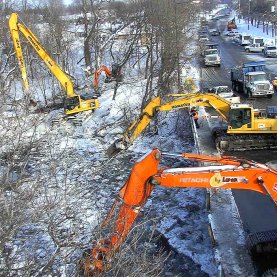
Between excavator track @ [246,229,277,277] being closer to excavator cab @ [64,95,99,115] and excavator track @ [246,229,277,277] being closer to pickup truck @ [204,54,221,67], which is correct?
excavator cab @ [64,95,99,115]

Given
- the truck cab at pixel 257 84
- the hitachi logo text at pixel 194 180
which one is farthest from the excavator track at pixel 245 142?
the hitachi logo text at pixel 194 180

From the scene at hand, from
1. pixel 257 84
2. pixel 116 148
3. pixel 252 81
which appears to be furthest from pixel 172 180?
pixel 252 81

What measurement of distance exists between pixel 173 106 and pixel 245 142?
3.60 metres

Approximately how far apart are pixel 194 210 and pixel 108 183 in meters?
4.34

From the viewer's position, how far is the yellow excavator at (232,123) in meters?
20.5

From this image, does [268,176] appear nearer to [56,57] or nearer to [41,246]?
[41,246]

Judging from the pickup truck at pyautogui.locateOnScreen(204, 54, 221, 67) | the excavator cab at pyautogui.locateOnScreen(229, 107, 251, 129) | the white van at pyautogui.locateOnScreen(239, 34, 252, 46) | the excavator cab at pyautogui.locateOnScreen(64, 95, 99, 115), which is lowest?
the white van at pyautogui.locateOnScreen(239, 34, 252, 46)

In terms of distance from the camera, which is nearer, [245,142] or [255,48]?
[245,142]

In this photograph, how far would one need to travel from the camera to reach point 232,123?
20.7m

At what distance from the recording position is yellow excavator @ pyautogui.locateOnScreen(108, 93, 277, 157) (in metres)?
20.5

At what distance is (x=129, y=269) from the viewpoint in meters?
7.68

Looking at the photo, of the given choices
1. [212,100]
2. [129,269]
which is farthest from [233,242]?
[212,100]

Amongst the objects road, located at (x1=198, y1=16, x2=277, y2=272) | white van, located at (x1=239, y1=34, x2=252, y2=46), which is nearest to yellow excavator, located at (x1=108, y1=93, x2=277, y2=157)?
road, located at (x1=198, y1=16, x2=277, y2=272)

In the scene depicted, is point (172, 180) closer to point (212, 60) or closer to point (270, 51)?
point (212, 60)
